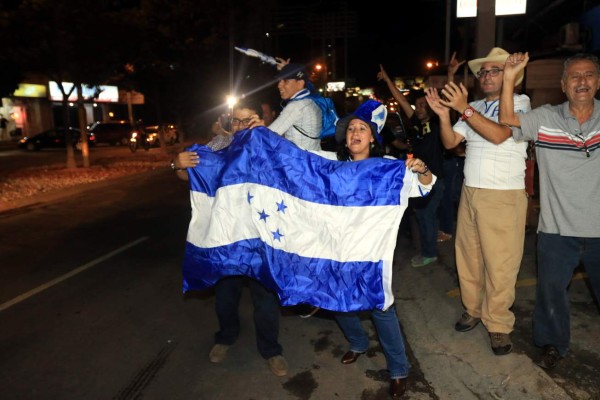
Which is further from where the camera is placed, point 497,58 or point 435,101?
point 497,58

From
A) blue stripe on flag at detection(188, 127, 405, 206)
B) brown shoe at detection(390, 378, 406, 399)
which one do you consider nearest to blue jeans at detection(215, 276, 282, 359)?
blue stripe on flag at detection(188, 127, 405, 206)

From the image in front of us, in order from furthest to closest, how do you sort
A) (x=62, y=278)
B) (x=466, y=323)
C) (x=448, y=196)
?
(x=448, y=196) < (x=62, y=278) < (x=466, y=323)

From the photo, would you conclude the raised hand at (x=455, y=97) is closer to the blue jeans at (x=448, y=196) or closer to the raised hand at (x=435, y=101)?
the raised hand at (x=435, y=101)

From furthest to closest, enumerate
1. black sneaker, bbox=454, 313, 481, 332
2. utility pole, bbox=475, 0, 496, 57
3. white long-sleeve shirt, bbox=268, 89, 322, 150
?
utility pole, bbox=475, 0, 496, 57, black sneaker, bbox=454, 313, 481, 332, white long-sleeve shirt, bbox=268, 89, 322, 150

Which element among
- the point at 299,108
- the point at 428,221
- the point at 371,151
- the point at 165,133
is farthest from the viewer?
the point at 165,133

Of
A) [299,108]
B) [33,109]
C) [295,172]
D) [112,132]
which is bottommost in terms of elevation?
[112,132]

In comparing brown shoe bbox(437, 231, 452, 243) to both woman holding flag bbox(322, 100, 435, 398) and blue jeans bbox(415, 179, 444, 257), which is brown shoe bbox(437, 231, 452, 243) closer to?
blue jeans bbox(415, 179, 444, 257)

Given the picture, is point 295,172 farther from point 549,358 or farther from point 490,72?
point 549,358

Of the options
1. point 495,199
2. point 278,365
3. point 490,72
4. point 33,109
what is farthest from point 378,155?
point 33,109

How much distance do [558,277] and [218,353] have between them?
8.56ft

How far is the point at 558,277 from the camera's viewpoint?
363 centimetres

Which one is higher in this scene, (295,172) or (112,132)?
(295,172)

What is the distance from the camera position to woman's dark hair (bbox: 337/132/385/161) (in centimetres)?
371

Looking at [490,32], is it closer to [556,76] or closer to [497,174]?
[497,174]
